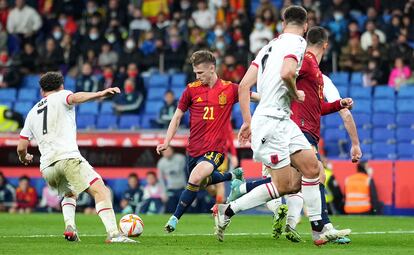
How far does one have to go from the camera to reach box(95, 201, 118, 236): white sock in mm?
11641

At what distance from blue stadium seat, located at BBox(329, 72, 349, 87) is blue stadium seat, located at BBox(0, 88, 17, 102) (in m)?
8.32

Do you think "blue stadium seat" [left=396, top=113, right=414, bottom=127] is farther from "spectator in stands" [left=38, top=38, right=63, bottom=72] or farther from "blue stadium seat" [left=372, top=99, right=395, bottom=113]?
"spectator in stands" [left=38, top=38, right=63, bottom=72]

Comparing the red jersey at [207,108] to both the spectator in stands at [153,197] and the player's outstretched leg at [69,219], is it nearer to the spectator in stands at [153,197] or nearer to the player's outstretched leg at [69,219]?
the player's outstretched leg at [69,219]

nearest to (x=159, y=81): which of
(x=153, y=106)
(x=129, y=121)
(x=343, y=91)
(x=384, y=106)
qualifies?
(x=153, y=106)

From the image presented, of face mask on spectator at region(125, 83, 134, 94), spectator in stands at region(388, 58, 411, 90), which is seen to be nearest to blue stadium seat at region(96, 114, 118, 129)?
face mask on spectator at region(125, 83, 134, 94)

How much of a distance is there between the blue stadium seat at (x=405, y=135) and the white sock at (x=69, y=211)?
11.9 m

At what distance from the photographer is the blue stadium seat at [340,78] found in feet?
80.5

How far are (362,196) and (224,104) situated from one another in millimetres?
7862

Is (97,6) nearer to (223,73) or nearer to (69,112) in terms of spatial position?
(223,73)

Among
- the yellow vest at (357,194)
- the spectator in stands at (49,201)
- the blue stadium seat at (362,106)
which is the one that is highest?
the blue stadium seat at (362,106)

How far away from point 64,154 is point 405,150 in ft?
39.9

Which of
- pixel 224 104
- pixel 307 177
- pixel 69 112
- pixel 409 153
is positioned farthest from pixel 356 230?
pixel 409 153

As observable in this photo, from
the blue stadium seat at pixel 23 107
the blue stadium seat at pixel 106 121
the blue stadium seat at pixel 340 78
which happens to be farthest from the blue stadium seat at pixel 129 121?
the blue stadium seat at pixel 340 78

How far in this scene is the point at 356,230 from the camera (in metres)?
14.9
